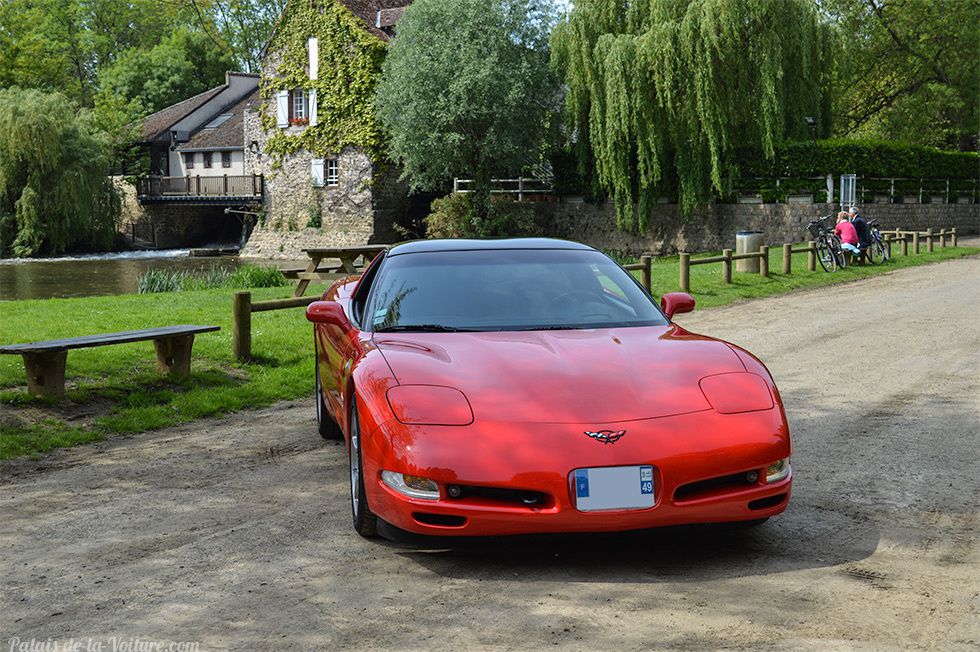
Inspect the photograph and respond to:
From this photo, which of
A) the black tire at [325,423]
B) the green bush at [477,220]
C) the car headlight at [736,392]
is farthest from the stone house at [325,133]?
the car headlight at [736,392]

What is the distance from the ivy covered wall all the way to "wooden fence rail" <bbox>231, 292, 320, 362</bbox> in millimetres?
41155

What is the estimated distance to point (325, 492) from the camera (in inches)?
251

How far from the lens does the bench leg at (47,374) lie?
353 inches

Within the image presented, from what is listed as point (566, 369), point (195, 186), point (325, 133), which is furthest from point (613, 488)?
point (195, 186)

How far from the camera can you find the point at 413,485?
15.8ft

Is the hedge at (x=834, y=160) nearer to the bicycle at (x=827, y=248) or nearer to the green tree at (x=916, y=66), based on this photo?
the green tree at (x=916, y=66)

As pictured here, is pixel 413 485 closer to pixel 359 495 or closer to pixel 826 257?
pixel 359 495

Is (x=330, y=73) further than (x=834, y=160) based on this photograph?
Yes

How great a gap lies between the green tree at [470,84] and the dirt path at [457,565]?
36.7 metres

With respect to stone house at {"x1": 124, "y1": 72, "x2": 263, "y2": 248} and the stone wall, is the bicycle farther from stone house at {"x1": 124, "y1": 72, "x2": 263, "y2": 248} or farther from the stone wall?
stone house at {"x1": 124, "y1": 72, "x2": 263, "y2": 248}

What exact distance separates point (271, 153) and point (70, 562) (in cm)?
5437

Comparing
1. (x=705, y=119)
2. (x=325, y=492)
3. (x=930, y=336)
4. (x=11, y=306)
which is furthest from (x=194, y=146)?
(x=325, y=492)

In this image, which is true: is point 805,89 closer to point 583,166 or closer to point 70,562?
point 583,166

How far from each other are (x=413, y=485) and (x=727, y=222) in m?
40.0
